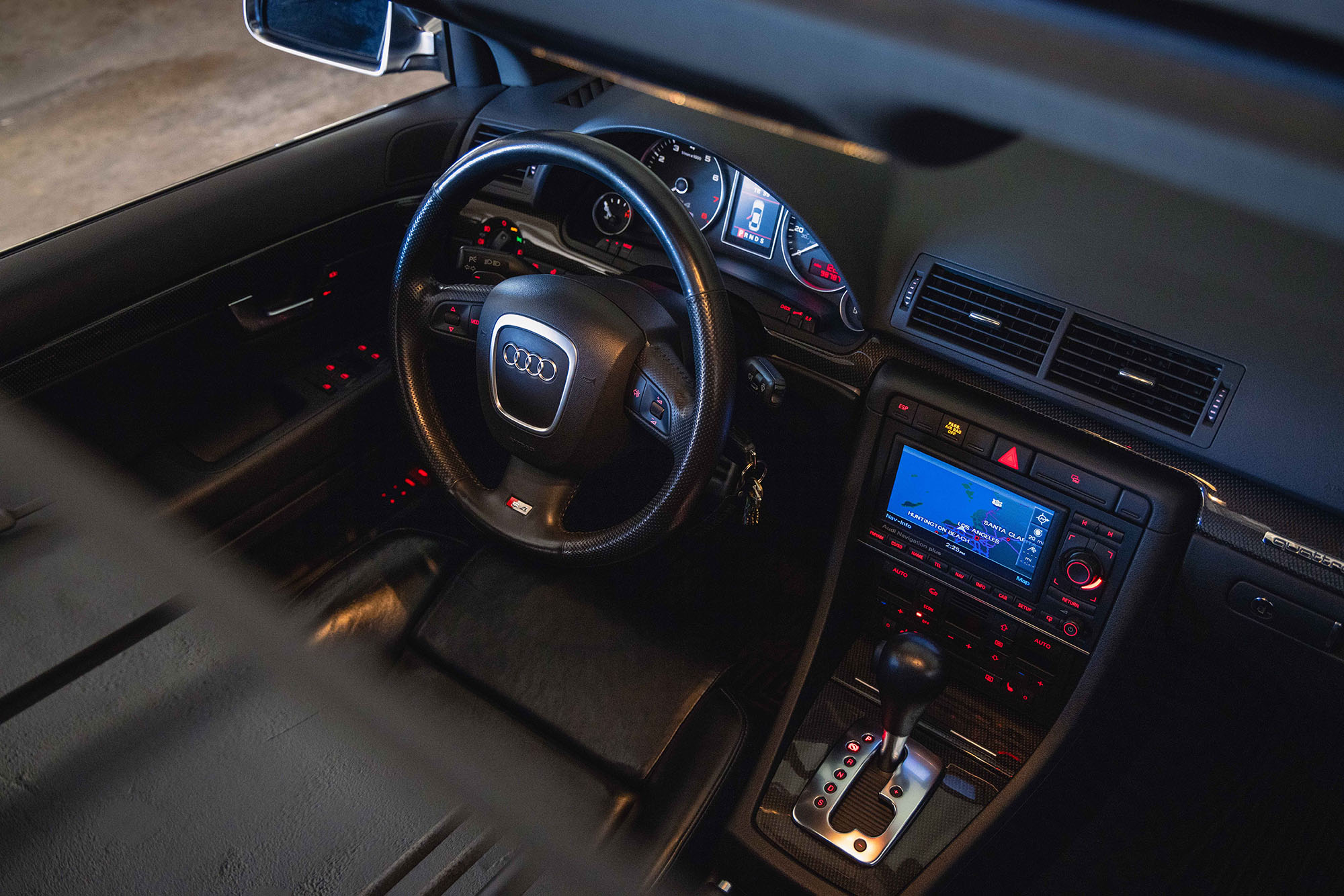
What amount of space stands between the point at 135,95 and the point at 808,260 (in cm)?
289

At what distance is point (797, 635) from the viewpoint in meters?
1.84

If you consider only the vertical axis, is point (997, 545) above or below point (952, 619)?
above

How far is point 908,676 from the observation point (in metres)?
1.24

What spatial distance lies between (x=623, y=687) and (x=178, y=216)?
0.97 meters

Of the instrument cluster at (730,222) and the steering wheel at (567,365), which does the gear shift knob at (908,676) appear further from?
the instrument cluster at (730,222)

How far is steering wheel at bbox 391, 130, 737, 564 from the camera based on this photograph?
3.75ft

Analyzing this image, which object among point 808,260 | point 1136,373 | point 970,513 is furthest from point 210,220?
point 1136,373

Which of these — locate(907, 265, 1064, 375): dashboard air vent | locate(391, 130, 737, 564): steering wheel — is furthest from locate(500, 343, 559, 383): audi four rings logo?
locate(907, 265, 1064, 375): dashboard air vent

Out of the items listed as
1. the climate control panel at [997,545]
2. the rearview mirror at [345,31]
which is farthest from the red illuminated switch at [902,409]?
the rearview mirror at [345,31]

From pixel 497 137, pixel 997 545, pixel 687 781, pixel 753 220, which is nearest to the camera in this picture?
pixel 687 781

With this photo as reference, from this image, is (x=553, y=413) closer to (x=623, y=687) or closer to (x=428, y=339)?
(x=428, y=339)

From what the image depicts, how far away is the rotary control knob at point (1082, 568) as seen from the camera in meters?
1.30

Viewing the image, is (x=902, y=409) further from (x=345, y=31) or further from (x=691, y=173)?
(x=345, y=31)

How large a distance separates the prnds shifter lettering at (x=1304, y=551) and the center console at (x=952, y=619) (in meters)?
0.09
